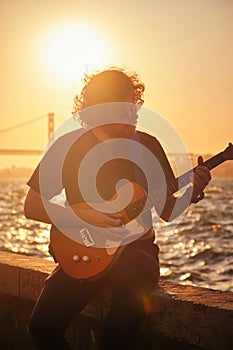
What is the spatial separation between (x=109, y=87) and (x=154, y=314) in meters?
1.05

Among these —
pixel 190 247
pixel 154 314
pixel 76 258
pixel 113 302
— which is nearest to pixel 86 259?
pixel 76 258

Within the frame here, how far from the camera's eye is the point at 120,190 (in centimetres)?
297

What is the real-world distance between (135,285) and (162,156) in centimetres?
67

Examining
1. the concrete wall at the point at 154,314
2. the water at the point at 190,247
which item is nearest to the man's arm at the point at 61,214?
the concrete wall at the point at 154,314

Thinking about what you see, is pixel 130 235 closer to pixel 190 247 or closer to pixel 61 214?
pixel 61 214

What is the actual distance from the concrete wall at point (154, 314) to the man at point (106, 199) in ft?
0.37

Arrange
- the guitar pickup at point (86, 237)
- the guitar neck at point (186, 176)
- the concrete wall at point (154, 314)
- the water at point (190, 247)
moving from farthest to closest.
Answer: the water at point (190, 247) < the guitar neck at point (186, 176) < the guitar pickup at point (86, 237) < the concrete wall at point (154, 314)

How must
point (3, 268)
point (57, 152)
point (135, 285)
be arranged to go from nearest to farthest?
point (135, 285), point (57, 152), point (3, 268)

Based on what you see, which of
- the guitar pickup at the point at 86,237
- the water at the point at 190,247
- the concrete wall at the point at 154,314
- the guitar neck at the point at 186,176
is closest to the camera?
the concrete wall at the point at 154,314

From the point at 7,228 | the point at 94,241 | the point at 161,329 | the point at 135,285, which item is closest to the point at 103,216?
the point at 94,241

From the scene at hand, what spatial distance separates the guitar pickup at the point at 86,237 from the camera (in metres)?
2.85

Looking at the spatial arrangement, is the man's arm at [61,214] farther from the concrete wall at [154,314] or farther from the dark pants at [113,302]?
the concrete wall at [154,314]

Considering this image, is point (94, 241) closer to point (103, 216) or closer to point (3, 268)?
point (103, 216)

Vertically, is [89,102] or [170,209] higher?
[89,102]
